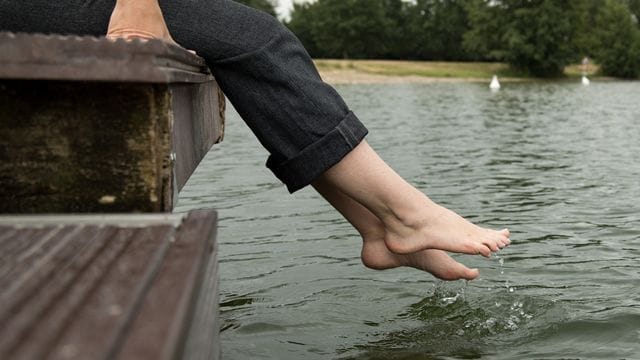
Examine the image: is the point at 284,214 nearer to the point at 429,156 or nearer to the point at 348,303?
the point at 348,303

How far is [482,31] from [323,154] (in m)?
59.8

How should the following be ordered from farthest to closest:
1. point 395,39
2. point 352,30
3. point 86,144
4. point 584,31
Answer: point 395,39
point 352,30
point 584,31
point 86,144

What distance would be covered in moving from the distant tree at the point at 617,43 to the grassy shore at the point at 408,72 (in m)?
2.40

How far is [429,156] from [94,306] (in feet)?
23.5

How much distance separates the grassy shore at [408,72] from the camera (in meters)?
42.5

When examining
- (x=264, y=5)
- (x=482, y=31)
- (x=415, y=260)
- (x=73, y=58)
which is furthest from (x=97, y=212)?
(x=264, y=5)

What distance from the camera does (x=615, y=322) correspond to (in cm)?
260

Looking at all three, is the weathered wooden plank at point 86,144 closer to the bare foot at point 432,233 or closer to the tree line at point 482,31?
the bare foot at point 432,233

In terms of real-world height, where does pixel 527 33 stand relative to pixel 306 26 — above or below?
above

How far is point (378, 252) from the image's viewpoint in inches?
98.7

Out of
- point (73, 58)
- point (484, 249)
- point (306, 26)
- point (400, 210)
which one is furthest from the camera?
point (306, 26)

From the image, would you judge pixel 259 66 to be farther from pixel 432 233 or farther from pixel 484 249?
pixel 484 249

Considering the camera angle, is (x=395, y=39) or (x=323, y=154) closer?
(x=323, y=154)

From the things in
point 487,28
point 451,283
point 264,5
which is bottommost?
point 487,28
